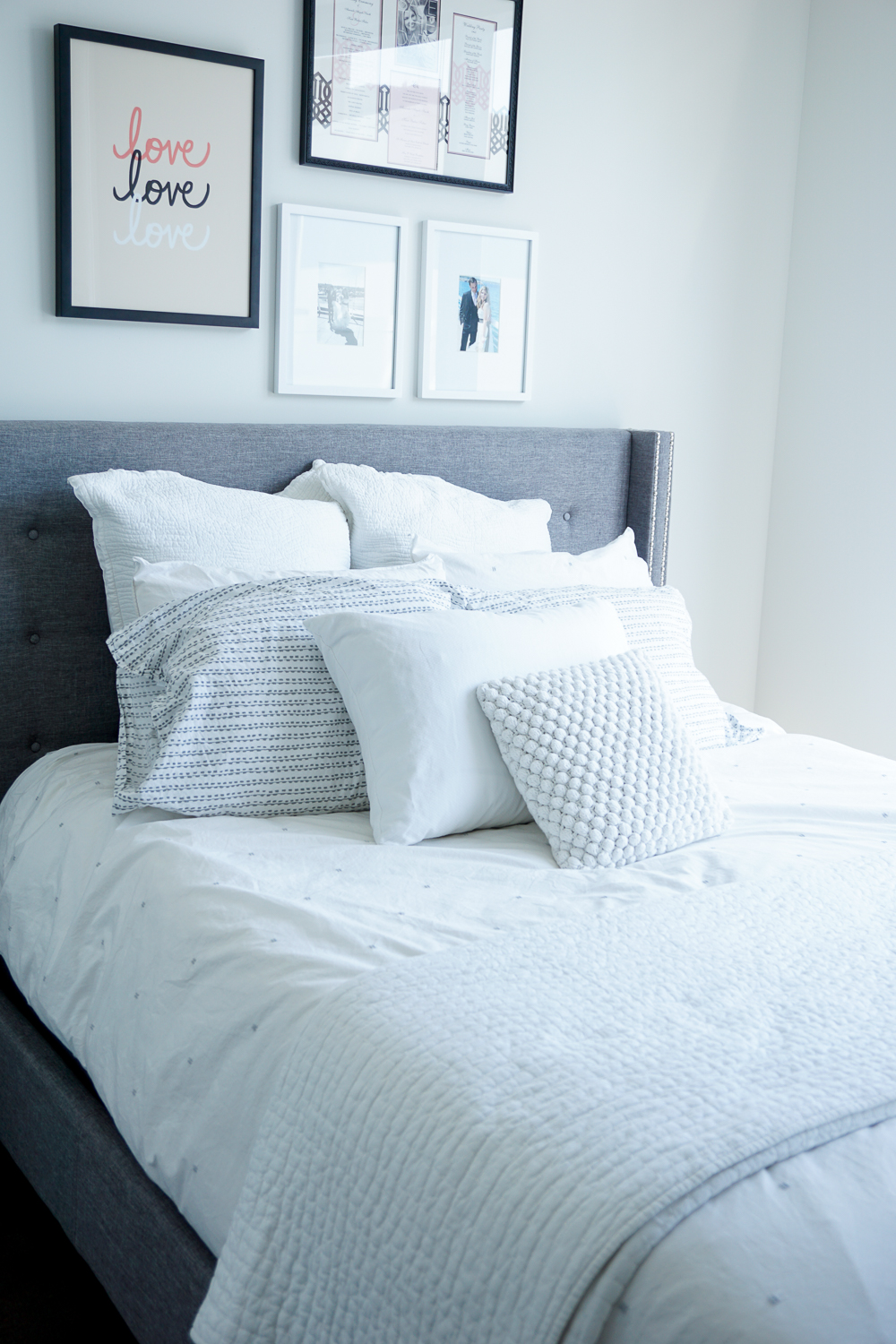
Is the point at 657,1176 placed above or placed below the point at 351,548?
below

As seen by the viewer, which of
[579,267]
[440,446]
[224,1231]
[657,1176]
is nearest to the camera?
[657,1176]

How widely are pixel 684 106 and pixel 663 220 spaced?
0.90 feet

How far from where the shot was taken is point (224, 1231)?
124 cm

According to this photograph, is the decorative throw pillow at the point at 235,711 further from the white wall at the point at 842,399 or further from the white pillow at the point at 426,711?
the white wall at the point at 842,399

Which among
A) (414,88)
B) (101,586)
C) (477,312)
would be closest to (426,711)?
(101,586)

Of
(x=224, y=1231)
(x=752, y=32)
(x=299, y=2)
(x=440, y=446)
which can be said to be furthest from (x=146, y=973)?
(x=752, y=32)

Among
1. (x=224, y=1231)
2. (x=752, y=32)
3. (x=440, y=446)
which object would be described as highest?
(x=752, y=32)

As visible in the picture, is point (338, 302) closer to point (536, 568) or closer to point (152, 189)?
point (152, 189)

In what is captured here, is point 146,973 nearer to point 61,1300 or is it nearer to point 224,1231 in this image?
A: point 224,1231

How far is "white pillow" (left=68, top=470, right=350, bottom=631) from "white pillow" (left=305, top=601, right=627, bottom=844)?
322 mm

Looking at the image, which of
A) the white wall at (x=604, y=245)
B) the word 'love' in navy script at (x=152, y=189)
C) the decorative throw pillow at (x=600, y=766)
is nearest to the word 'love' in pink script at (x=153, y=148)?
the word 'love' in navy script at (x=152, y=189)

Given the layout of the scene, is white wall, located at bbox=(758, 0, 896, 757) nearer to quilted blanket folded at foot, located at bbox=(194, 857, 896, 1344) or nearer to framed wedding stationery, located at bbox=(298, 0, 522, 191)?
framed wedding stationery, located at bbox=(298, 0, 522, 191)

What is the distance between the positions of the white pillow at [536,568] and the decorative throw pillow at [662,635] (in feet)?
0.41

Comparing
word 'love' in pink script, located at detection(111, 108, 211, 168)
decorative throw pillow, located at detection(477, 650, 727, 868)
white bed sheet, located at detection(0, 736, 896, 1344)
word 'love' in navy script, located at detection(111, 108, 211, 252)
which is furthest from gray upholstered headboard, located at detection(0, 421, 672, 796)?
decorative throw pillow, located at detection(477, 650, 727, 868)
